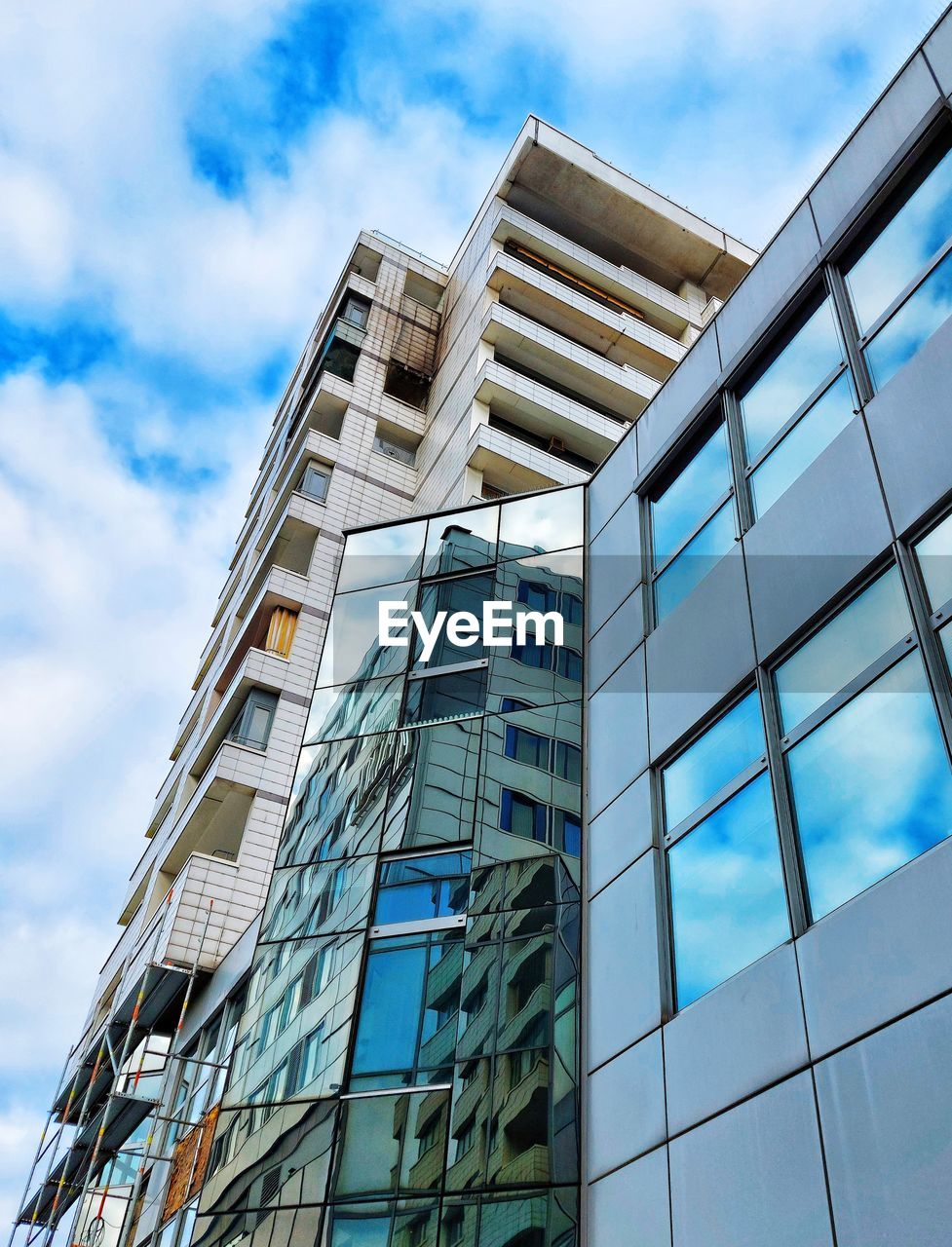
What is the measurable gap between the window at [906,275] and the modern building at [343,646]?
5.15 m

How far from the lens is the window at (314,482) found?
32156 mm

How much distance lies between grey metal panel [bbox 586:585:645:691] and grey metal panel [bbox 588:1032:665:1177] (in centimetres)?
442

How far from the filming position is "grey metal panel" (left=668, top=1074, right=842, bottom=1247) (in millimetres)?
6918

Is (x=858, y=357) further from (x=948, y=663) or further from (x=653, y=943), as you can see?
(x=653, y=943)

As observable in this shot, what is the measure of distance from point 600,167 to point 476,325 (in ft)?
24.7

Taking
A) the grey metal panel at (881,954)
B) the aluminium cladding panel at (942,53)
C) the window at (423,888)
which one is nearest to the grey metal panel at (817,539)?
the grey metal panel at (881,954)

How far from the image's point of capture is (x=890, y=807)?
24.9 feet

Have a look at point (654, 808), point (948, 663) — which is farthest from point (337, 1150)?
point (948, 663)

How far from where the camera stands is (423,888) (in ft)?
39.9

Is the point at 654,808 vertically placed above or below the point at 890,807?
above

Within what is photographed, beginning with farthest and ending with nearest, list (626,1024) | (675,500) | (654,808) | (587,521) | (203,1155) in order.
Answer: (203,1155) → (587,521) → (675,500) → (654,808) → (626,1024)

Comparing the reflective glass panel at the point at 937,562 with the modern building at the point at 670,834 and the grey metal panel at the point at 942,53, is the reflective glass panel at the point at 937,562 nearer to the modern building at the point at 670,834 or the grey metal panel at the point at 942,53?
the modern building at the point at 670,834

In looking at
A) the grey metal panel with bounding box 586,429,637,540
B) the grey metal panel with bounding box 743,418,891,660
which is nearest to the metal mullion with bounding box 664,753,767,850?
the grey metal panel with bounding box 743,418,891,660

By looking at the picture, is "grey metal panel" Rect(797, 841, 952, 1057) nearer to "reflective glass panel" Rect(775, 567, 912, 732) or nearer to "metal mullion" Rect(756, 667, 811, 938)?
"metal mullion" Rect(756, 667, 811, 938)
